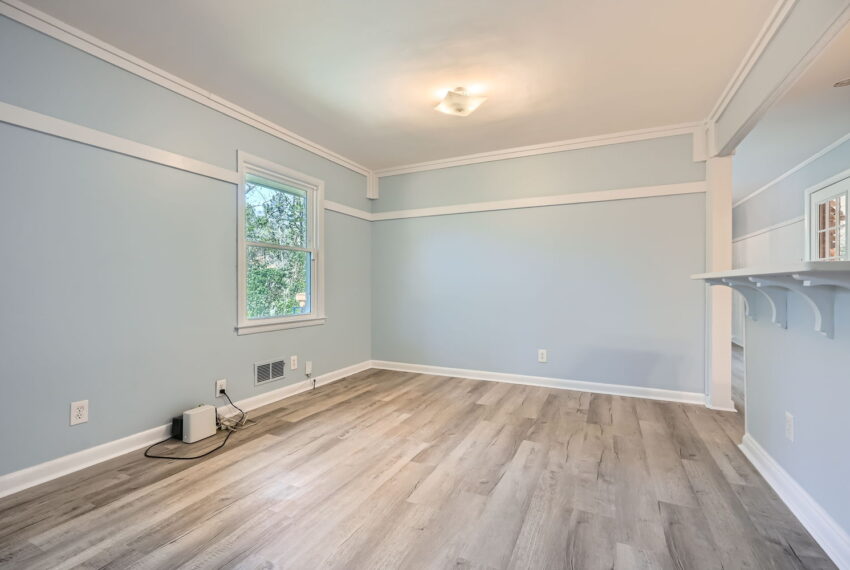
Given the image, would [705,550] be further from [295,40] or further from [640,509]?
[295,40]

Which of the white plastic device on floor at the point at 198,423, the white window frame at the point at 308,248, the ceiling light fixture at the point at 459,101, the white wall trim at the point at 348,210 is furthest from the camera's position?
the white wall trim at the point at 348,210

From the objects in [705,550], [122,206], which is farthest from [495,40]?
[705,550]

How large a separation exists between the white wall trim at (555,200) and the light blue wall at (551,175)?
0.17ft

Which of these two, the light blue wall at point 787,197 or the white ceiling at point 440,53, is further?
the light blue wall at point 787,197

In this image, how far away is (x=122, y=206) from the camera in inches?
93.3

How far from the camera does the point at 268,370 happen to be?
336cm

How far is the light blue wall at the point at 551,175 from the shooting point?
11.5 feet

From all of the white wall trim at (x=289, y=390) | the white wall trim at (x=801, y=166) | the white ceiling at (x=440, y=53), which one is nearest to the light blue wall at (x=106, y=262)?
the white wall trim at (x=289, y=390)

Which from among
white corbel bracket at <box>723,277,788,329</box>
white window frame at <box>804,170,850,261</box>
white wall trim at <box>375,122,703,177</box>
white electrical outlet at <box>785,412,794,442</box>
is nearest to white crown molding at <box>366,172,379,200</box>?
white wall trim at <box>375,122,703,177</box>

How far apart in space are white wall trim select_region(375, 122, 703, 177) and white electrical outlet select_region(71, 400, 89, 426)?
363cm

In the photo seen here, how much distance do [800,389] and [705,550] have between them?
2.98 feet

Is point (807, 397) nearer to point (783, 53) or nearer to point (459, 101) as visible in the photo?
point (783, 53)

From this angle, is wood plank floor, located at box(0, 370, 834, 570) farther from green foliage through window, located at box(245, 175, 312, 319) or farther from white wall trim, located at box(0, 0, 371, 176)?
white wall trim, located at box(0, 0, 371, 176)

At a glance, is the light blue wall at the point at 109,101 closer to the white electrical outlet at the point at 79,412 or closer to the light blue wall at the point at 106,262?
the light blue wall at the point at 106,262
